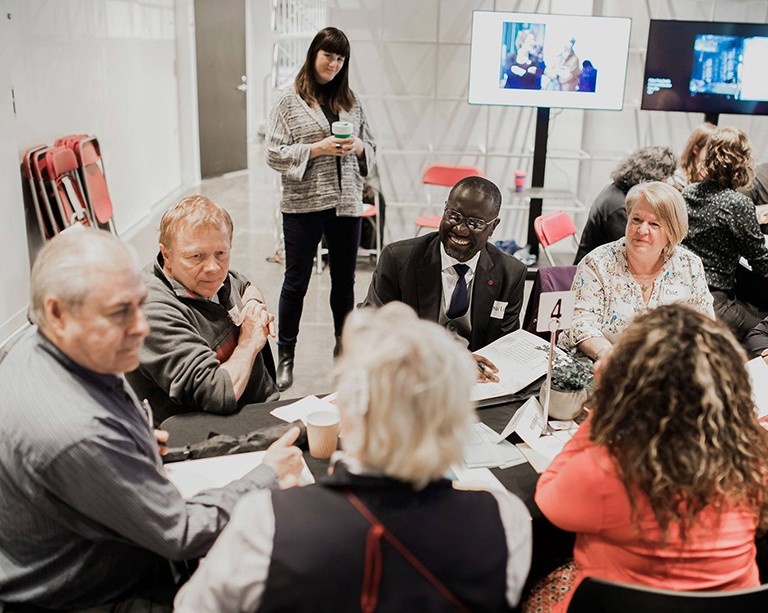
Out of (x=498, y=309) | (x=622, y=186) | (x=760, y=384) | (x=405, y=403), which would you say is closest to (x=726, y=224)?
(x=622, y=186)

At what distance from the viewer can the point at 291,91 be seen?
384cm

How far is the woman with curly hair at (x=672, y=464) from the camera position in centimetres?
148

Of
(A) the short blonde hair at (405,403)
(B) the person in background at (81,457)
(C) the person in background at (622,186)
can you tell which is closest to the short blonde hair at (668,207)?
(C) the person in background at (622,186)

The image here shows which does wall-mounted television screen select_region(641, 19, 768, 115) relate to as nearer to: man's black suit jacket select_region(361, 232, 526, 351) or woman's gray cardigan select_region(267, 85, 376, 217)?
woman's gray cardigan select_region(267, 85, 376, 217)

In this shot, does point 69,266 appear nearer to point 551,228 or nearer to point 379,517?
point 379,517

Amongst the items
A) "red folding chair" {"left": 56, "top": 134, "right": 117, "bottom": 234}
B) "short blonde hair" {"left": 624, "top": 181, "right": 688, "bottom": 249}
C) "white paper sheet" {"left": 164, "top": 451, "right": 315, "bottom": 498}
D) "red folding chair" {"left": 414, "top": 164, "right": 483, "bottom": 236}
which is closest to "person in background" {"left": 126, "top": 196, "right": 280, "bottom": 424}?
"white paper sheet" {"left": 164, "top": 451, "right": 315, "bottom": 498}

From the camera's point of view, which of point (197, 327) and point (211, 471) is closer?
point (211, 471)

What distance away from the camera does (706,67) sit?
5.66 metres

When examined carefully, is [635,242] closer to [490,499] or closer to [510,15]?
[490,499]

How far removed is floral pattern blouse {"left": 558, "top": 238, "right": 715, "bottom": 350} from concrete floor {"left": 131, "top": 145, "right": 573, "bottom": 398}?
3.28 ft

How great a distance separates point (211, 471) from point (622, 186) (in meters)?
3.39

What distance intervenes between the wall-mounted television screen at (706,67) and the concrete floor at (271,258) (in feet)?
5.38

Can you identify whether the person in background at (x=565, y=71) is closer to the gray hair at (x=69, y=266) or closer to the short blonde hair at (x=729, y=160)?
the short blonde hair at (x=729, y=160)

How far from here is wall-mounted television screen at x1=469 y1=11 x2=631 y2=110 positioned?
216 inches
